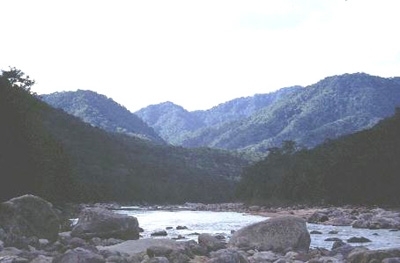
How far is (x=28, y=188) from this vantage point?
3991 centimetres

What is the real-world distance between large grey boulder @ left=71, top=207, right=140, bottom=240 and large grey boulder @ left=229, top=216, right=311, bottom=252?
18.6ft

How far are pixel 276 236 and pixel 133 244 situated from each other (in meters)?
5.80

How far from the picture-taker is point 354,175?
66812 millimetres

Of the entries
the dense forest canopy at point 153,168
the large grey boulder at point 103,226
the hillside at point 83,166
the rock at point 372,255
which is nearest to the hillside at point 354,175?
the dense forest canopy at point 153,168

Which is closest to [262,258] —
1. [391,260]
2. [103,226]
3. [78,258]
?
[391,260]

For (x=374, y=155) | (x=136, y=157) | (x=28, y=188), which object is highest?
(x=136, y=157)

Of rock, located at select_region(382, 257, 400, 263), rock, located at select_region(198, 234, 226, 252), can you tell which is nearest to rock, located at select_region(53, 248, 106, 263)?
rock, located at select_region(198, 234, 226, 252)

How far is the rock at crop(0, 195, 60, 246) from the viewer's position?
2216 centimetres

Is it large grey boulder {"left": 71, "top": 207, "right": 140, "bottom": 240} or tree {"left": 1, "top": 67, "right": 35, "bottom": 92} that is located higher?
tree {"left": 1, "top": 67, "right": 35, "bottom": 92}

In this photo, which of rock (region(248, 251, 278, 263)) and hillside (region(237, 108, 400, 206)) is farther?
hillside (region(237, 108, 400, 206))

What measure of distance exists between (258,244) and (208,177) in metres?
161

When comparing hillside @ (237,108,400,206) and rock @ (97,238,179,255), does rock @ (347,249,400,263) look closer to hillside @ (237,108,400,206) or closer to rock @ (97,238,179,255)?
rock @ (97,238,179,255)

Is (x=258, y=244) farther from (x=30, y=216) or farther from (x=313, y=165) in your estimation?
(x=313, y=165)

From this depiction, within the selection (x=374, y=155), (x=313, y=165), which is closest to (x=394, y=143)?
(x=374, y=155)
